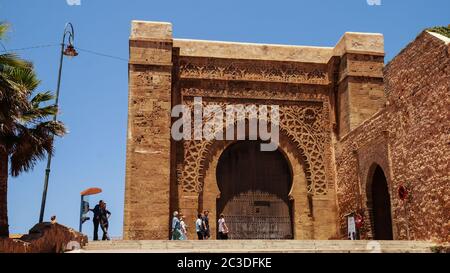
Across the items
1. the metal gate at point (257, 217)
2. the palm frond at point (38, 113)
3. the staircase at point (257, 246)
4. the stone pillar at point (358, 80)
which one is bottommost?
the staircase at point (257, 246)

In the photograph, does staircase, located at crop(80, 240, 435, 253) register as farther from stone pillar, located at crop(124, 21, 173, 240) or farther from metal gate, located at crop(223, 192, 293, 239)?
metal gate, located at crop(223, 192, 293, 239)

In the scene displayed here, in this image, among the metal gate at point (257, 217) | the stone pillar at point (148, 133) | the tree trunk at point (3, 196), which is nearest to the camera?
the tree trunk at point (3, 196)

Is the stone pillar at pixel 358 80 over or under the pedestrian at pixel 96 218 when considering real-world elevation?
over

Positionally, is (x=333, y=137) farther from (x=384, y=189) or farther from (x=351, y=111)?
(x=384, y=189)

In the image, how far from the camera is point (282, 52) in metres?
17.9

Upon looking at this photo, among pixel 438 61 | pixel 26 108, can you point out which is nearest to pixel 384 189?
pixel 438 61

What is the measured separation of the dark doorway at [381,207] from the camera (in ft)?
50.0

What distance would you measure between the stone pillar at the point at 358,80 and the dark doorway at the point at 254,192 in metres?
2.42

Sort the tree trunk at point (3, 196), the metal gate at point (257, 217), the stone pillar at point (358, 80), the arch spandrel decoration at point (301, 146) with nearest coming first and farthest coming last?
the tree trunk at point (3, 196)
the arch spandrel decoration at point (301, 146)
the metal gate at point (257, 217)
the stone pillar at point (358, 80)

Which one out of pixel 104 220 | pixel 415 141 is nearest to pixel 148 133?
pixel 104 220

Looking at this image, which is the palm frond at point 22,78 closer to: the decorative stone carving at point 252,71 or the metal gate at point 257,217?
the decorative stone carving at point 252,71

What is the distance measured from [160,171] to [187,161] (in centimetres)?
114

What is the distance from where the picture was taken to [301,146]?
17203 mm

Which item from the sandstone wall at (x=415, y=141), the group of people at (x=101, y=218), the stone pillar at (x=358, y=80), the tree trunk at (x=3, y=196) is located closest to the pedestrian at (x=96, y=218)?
the group of people at (x=101, y=218)
